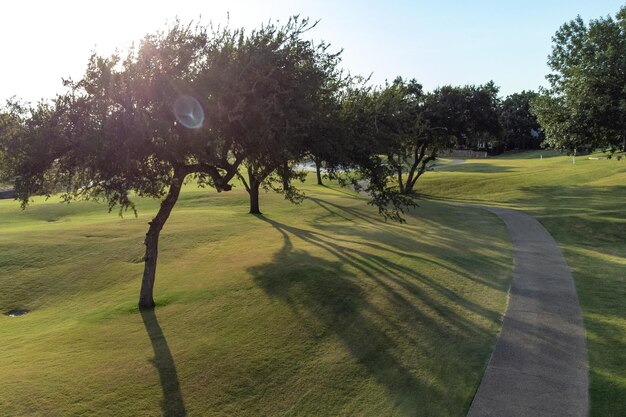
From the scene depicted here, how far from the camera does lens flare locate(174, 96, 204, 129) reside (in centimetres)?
1226

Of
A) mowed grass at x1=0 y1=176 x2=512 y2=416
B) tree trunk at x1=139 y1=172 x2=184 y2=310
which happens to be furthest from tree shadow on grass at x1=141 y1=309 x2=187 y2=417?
tree trunk at x1=139 y1=172 x2=184 y2=310

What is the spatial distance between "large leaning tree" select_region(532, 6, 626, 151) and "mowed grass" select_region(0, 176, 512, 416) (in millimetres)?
7584

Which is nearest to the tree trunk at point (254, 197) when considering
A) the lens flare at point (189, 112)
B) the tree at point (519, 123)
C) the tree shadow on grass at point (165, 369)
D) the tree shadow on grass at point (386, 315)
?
the tree shadow on grass at point (386, 315)

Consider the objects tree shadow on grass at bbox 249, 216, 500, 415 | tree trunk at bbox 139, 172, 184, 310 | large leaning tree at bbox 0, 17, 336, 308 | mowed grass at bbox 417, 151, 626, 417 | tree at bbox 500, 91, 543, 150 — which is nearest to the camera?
tree shadow on grass at bbox 249, 216, 500, 415

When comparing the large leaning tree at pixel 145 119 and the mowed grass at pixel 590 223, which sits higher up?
the large leaning tree at pixel 145 119

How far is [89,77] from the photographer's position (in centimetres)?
1227

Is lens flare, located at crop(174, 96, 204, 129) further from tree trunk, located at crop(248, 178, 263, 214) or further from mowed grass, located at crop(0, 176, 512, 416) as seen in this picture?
tree trunk, located at crop(248, 178, 263, 214)

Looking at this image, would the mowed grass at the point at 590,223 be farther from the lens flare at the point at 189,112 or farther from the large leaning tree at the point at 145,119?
the lens flare at the point at 189,112

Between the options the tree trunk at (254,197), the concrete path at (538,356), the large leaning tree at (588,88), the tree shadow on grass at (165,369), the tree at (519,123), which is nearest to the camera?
the concrete path at (538,356)

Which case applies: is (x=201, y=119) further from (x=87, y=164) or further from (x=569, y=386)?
(x=569, y=386)

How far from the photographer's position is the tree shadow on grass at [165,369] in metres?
8.52

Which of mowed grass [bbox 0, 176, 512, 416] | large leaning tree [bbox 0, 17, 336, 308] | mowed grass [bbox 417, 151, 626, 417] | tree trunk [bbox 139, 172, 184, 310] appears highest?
large leaning tree [bbox 0, 17, 336, 308]

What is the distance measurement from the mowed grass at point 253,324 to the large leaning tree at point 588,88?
7.58 m

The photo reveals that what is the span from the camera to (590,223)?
82.5 feet
